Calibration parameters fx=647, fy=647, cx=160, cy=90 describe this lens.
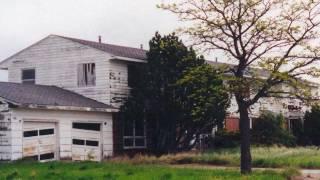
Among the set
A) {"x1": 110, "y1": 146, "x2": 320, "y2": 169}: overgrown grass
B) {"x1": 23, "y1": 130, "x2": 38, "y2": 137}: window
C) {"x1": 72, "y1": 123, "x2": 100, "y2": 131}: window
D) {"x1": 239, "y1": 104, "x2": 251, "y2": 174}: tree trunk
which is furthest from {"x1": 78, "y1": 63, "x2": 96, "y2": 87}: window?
{"x1": 239, "y1": 104, "x2": 251, "y2": 174}: tree trunk

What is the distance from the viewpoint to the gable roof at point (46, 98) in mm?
28345

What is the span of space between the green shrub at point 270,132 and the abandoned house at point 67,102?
6.06 meters

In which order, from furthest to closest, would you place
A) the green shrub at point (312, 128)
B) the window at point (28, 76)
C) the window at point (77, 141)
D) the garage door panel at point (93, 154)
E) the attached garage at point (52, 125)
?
the green shrub at point (312, 128)
the window at point (28, 76)
the garage door panel at point (93, 154)
the window at point (77, 141)
the attached garage at point (52, 125)

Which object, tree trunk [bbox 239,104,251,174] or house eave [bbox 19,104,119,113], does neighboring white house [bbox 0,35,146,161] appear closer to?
house eave [bbox 19,104,119,113]

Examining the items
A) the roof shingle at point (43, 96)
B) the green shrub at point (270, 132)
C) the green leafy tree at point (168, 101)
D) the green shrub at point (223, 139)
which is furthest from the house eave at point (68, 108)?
the green shrub at point (270, 132)

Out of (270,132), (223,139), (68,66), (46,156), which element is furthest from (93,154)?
(270,132)

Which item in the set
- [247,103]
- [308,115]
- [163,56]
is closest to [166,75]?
[163,56]

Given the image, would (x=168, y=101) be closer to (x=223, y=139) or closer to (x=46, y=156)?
(x=46, y=156)

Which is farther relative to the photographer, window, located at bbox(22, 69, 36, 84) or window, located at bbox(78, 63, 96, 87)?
window, located at bbox(22, 69, 36, 84)

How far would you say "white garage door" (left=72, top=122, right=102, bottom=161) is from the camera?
31562mm

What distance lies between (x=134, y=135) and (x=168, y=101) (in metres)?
3.65

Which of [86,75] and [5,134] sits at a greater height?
[86,75]

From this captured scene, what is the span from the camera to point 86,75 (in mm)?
34969

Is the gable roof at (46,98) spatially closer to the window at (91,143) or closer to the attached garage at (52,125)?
the attached garage at (52,125)
